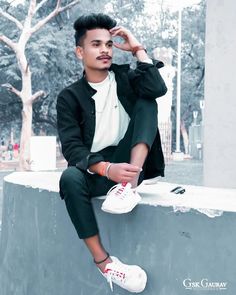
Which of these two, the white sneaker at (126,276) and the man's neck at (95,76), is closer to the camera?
the white sneaker at (126,276)

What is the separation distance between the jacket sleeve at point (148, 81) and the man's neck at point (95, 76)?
125mm

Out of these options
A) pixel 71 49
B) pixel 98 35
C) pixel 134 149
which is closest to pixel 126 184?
pixel 134 149

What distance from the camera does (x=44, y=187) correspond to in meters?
2.40

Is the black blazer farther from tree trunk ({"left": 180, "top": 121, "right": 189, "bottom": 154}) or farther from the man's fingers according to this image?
tree trunk ({"left": 180, "top": 121, "right": 189, "bottom": 154})

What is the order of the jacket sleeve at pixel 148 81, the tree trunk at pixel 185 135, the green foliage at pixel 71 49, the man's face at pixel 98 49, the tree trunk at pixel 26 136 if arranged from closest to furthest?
the jacket sleeve at pixel 148 81 < the man's face at pixel 98 49 < the tree trunk at pixel 26 136 < the green foliage at pixel 71 49 < the tree trunk at pixel 185 135

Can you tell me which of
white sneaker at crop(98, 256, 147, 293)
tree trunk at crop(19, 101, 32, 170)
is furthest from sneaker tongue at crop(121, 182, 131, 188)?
tree trunk at crop(19, 101, 32, 170)

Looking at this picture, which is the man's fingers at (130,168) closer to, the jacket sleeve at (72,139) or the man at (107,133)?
the man at (107,133)

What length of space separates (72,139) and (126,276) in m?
0.55

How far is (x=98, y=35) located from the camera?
2.11 metres

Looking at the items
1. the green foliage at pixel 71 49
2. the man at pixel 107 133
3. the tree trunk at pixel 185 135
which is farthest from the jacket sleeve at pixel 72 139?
the tree trunk at pixel 185 135

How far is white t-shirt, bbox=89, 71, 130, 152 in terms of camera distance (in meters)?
2.08

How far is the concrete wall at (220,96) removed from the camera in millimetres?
3928

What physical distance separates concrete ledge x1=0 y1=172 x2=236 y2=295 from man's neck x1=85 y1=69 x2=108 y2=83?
48 centimetres

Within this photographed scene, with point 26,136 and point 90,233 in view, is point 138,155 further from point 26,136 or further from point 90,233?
point 26,136
